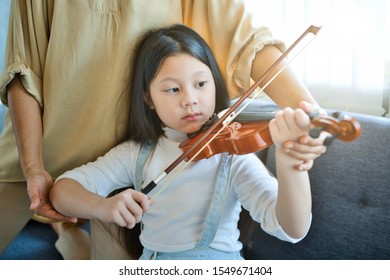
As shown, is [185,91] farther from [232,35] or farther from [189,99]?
[232,35]

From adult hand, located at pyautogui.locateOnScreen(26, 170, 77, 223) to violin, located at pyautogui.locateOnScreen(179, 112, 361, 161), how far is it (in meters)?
0.23

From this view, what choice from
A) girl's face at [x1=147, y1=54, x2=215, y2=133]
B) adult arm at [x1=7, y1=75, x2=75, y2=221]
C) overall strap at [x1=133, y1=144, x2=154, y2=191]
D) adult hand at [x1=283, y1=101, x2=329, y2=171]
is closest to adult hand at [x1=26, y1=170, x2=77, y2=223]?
adult arm at [x1=7, y1=75, x2=75, y2=221]

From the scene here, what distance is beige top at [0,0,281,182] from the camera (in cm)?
70

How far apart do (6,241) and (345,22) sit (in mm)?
666

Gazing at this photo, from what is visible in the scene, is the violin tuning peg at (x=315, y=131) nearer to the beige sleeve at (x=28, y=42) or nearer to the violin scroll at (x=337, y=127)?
the violin scroll at (x=337, y=127)

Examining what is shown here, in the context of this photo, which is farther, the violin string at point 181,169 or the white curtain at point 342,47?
the white curtain at point 342,47

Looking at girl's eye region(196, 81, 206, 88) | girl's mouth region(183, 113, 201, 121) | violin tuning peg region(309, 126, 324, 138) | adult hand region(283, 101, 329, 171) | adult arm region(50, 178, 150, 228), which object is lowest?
adult arm region(50, 178, 150, 228)

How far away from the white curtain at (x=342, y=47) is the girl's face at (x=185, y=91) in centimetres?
14

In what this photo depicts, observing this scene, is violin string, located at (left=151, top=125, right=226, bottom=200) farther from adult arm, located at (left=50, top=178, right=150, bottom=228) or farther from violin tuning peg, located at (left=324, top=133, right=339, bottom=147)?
violin tuning peg, located at (left=324, top=133, right=339, bottom=147)

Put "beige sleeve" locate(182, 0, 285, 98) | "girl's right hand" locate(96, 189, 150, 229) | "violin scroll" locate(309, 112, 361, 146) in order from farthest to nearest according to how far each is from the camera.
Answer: "beige sleeve" locate(182, 0, 285, 98), "girl's right hand" locate(96, 189, 150, 229), "violin scroll" locate(309, 112, 361, 146)

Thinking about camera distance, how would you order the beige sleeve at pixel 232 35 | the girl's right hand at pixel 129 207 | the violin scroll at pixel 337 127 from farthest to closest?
the beige sleeve at pixel 232 35, the girl's right hand at pixel 129 207, the violin scroll at pixel 337 127

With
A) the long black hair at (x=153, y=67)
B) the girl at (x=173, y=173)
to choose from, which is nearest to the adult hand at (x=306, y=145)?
the girl at (x=173, y=173)

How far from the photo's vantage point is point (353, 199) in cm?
75

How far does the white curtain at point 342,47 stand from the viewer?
0.73 metres
